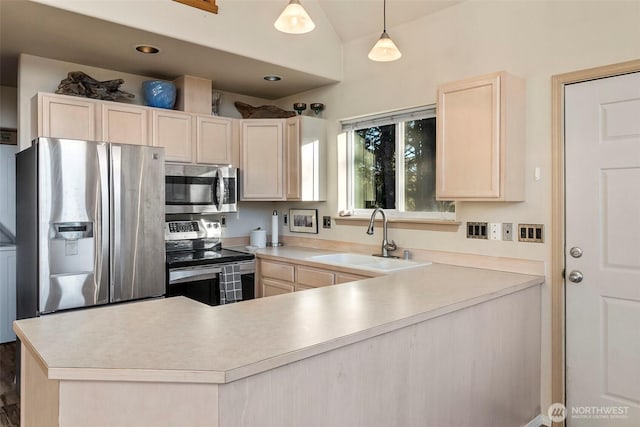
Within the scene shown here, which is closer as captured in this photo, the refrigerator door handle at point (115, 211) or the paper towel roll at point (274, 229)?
the refrigerator door handle at point (115, 211)

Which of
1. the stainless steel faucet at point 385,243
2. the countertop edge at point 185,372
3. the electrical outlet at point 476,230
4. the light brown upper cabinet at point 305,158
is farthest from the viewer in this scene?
the light brown upper cabinet at point 305,158

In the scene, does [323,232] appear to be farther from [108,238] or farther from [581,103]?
[581,103]

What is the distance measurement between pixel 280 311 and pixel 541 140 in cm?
191

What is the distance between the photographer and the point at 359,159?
3.91 metres

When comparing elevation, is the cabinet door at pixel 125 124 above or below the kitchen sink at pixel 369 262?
above

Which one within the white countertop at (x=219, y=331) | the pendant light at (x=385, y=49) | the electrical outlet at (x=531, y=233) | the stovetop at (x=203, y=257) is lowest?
the white countertop at (x=219, y=331)

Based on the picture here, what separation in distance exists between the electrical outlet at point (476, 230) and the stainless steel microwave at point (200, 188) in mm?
1951

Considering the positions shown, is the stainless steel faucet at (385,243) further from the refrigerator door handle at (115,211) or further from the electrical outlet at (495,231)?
the refrigerator door handle at (115,211)

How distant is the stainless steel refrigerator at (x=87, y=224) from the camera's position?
2.61 meters

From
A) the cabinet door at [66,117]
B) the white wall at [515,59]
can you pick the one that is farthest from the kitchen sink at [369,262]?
the cabinet door at [66,117]

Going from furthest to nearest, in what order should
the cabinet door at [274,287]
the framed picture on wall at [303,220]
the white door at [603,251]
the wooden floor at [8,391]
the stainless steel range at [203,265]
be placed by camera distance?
the framed picture on wall at [303,220] < the cabinet door at [274,287] < the stainless steel range at [203,265] < the wooden floor at [8,391] < the white door at [603,251]

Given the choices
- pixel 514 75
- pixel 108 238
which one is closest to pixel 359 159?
pixel 514 75

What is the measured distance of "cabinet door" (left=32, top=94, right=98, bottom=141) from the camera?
2.94 m

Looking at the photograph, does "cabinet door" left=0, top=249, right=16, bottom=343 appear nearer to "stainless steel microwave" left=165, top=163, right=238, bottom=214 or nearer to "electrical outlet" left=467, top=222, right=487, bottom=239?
"stainless steel microwave" left=165, top=163, right=238, bottom=214
